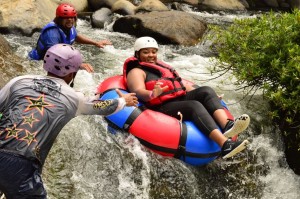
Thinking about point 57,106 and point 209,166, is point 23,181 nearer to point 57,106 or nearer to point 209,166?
point 57,106

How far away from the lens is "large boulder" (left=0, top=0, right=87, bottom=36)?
8.09 meters

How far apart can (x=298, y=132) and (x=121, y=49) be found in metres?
4.45

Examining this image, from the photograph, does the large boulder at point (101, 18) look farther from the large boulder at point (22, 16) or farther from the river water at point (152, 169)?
the river water at point (152, 169)

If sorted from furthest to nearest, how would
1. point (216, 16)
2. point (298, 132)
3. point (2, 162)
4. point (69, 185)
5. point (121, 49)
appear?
point (216, 16) → point (121, 49) → point (298, 132) → point (69, 185) → point (2, 162)

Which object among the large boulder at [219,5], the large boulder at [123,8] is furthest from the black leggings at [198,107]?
the large boulder at [219,5]

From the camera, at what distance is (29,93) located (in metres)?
2.50

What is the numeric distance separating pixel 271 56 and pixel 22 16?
18.7ft

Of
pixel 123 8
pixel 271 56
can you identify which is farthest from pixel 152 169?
pixel 123 8

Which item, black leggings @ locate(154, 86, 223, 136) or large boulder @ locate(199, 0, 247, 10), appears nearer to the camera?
black leggings @ locate(154, 86, 223, 136)

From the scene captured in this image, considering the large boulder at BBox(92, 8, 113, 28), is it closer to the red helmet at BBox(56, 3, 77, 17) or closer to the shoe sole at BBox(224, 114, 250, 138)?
the red helmet at BBox(56, 3, 77, 17)

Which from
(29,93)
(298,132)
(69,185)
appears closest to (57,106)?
A: (29,93)

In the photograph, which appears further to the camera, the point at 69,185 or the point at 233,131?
the point at 233,131

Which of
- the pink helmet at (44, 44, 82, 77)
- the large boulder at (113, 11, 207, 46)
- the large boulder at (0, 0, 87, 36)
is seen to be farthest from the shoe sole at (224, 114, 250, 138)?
the large boulder at (0, 0, 87, 36)

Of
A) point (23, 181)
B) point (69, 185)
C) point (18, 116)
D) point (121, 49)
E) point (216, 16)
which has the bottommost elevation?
point (216, 16)
